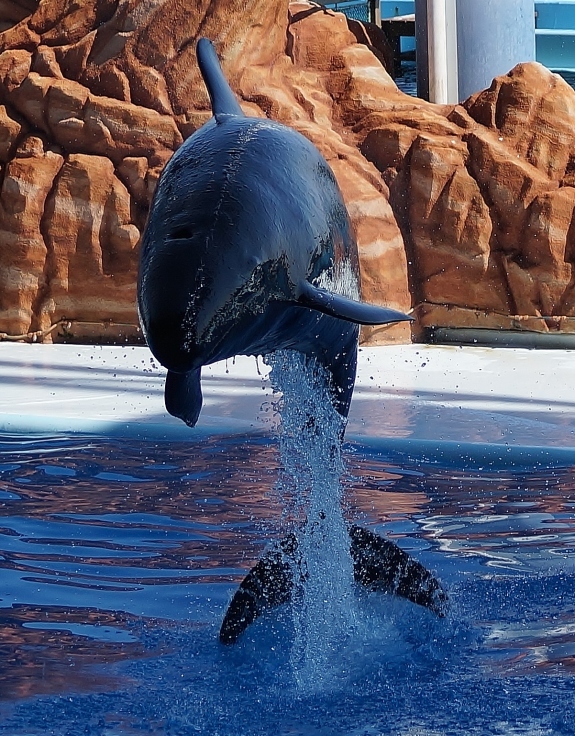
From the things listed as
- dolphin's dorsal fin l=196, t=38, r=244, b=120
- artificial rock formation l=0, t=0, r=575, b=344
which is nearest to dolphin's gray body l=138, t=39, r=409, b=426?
dolphin's dorsal fin l=196, t=38, r=244, b=120

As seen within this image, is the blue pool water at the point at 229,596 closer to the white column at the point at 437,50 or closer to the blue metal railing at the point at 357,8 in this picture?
the white column at the point at 437,50

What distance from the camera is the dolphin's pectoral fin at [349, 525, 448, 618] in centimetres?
346

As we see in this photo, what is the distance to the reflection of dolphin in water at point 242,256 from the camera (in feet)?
7.00

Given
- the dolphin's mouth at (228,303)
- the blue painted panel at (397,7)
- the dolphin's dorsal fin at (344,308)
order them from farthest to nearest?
the blue painted panel at (397,7) → the dolphin's dorsal fin at (344,308) → the dolphin's mouth at (228,303)

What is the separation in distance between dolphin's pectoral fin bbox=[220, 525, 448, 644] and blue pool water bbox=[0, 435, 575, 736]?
83 millimetres

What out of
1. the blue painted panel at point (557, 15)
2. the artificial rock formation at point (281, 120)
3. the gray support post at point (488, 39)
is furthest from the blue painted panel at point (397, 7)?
the artificial rock formation at point (281, 120)

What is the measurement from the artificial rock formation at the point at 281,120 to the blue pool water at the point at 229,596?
406cm

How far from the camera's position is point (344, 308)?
229 cm

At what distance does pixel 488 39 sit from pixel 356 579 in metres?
8.89

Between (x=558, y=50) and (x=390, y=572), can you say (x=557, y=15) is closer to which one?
(x=558, y=50)

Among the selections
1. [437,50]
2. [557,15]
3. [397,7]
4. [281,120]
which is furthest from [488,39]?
[557,15]

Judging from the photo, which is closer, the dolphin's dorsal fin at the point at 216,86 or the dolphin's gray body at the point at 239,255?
the dolphin's gray body at the point at 239,255

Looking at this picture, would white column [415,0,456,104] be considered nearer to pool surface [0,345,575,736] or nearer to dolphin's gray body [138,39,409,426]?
pool surface [0,345,575,736]

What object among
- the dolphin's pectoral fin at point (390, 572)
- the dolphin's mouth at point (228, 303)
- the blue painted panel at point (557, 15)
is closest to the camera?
the dolphin's mouth at point (228, 303)
